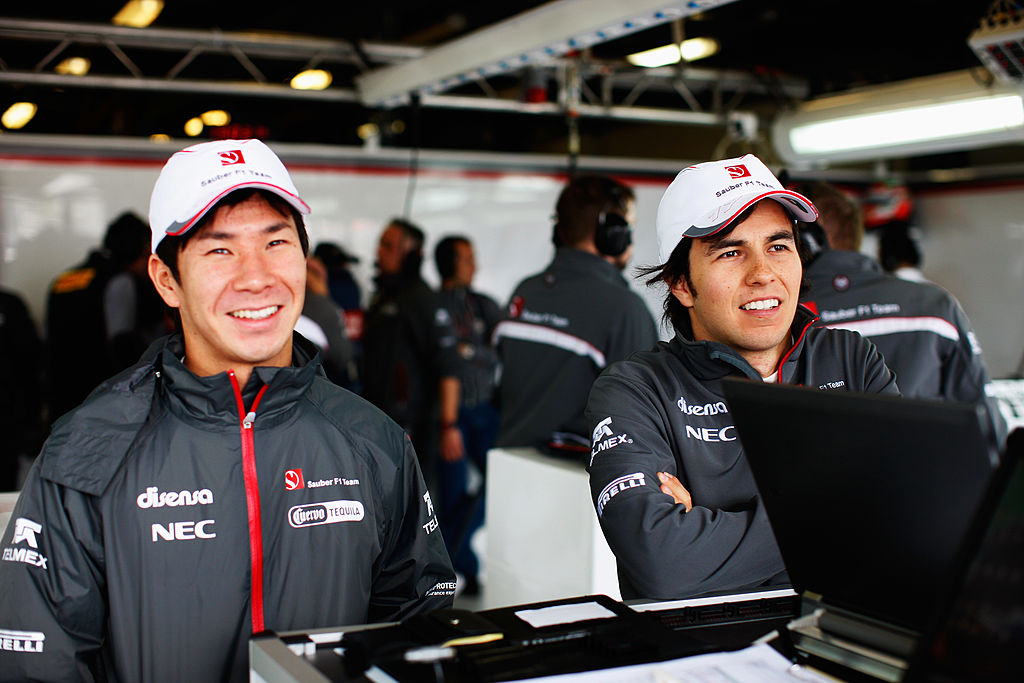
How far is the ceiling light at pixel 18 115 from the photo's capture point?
5191mm

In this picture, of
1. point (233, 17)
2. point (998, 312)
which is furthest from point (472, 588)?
point (998, 312)

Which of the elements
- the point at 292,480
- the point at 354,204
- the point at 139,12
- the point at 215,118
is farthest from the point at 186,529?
the point at 139,12

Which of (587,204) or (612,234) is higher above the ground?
(587,204)

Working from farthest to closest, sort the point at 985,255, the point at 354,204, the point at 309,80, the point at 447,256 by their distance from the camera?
the point at 985,255 < the point at 354,204 < the point at 309,80 < the point at 447,256

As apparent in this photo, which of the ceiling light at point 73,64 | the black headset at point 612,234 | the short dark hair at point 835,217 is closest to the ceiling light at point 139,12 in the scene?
the ceiling light at point 73,64

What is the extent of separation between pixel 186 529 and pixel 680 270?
0.96 metres

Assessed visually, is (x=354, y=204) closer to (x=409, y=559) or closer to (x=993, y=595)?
(x=409, y=559)

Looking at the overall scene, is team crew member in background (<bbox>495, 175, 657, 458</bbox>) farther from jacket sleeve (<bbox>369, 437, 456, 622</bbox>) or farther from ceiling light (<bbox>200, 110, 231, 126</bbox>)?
ceiling light (<bbox>200, 110, 231, 126</bbox>)

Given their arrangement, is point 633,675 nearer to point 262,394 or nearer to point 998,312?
point 262,394

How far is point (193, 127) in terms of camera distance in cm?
620

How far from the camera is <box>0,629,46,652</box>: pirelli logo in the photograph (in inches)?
49.4

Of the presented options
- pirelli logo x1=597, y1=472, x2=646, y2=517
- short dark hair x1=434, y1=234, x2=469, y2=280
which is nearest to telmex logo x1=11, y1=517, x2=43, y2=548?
pirelli logo x1=597, y1=472, x2=646, y2=517

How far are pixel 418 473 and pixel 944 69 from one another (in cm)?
612

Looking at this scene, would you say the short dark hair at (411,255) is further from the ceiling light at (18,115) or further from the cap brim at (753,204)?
the cap brim at (753,204)
